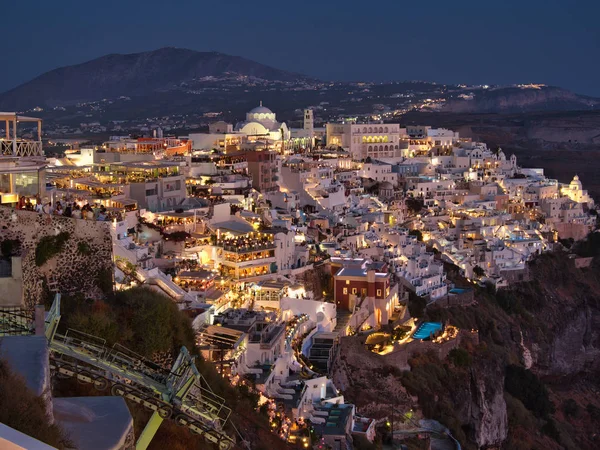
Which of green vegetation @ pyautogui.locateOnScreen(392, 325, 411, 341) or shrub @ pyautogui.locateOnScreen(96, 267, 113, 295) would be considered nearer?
shrub @ pyautogui.locateOnScreen(96, 267, 113, 295)

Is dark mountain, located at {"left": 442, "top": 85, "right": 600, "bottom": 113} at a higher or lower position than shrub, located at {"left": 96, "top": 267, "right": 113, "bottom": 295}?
higher

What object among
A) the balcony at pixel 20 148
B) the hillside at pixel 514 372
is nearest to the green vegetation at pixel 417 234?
the hillside at pixel 514 372

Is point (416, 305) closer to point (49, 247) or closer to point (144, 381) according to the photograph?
point (49, 247)

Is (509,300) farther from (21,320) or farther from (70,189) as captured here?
(21,320)

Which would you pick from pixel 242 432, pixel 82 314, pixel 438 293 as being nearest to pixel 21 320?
pixel 82 314

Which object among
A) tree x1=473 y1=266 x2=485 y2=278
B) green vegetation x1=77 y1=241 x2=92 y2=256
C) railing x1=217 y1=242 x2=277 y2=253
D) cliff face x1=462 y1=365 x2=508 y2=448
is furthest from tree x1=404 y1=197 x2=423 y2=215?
green vegetation x1=77 y1=241 x2=92 y2=256

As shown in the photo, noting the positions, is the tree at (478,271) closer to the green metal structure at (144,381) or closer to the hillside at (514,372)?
the hillside at (514,372)

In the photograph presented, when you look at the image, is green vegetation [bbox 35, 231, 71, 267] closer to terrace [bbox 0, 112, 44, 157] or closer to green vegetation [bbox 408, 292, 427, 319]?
terrace [bbox 0, 112, 44, 157]
